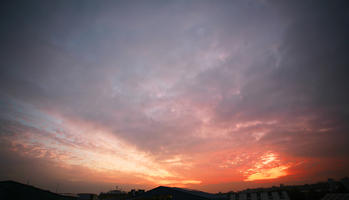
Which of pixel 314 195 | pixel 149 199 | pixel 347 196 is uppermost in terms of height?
pixel 347 196

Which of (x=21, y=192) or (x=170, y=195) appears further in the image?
(x=170, y=195)

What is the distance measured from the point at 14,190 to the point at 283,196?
62.8 m

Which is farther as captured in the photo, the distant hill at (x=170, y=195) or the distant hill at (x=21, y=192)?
the distant hill at (x=170, y=195)

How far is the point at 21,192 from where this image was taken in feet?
133

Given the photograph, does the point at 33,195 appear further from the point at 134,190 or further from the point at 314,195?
the point at 314,195

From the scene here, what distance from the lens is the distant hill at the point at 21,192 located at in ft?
126

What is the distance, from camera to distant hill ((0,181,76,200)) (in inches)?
1513

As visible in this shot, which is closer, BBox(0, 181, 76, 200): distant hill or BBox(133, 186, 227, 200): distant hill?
BBox(0, 181, 76, 200): distant hill

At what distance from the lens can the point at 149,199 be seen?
136ft

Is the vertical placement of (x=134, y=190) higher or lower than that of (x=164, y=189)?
lower

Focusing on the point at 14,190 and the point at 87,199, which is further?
the point at 87,199

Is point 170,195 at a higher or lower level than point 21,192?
lower

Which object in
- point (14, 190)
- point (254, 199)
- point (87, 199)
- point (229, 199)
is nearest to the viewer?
point (14, 190)

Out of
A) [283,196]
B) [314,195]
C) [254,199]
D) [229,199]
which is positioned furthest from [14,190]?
[314,195]
